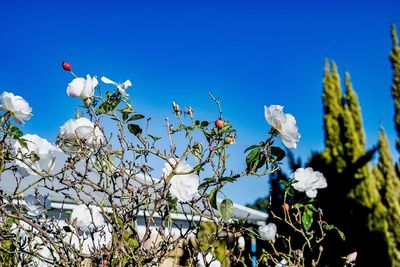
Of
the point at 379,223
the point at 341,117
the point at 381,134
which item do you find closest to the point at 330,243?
the point at 379,223

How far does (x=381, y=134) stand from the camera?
1470 cm

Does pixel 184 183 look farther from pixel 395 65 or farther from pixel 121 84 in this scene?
pixel 395 65

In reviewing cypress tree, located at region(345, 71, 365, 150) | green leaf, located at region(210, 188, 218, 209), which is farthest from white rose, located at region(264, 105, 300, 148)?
cypress tree, located at region(345, 71, 365, 150)

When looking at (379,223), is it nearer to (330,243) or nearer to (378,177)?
(330,243)

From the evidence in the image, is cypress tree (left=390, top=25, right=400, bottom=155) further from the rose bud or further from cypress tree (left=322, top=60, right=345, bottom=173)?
the rose bud

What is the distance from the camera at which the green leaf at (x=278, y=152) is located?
1836 mm

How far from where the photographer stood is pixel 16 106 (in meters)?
1.88

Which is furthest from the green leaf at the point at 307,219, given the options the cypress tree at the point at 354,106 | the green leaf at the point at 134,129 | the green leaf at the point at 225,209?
the cypress tree at the point at 354,106

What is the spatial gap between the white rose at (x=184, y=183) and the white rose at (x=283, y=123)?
0.37 m

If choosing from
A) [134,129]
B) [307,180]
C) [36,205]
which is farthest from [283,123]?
[36,205]

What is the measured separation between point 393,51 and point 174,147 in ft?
55.9

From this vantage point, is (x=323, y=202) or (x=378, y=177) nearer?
(x=323, y=202)

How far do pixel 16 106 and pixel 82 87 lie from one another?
293 mm

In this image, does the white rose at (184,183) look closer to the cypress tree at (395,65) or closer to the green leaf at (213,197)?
the green leaf at (213,197)
